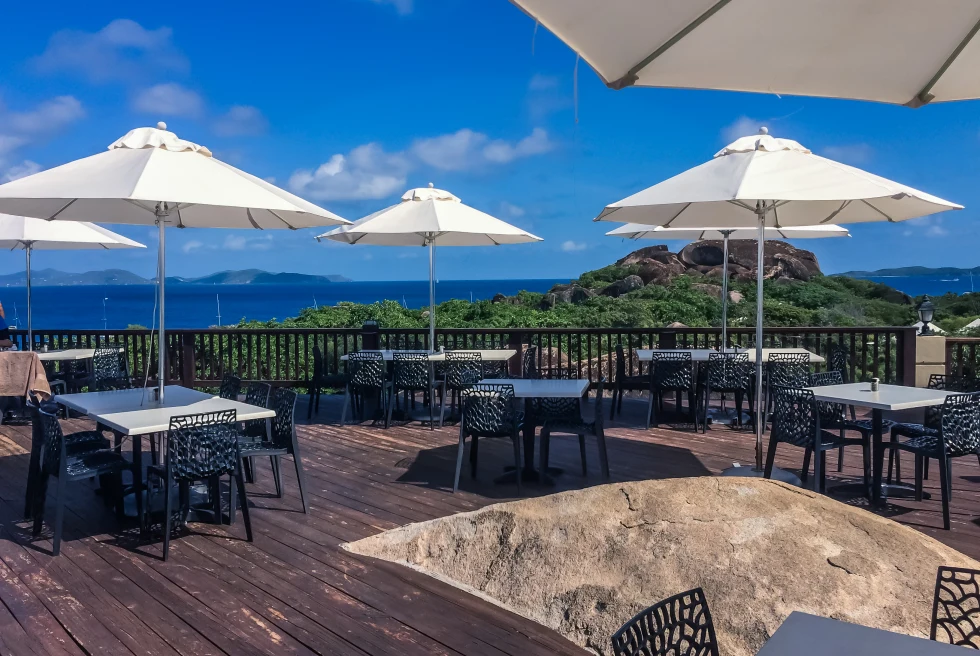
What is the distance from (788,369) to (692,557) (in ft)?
11.8

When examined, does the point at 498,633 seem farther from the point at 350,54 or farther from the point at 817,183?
the point at 350,54

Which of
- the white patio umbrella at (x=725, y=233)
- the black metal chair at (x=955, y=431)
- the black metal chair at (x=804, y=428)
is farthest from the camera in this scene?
the white patio umbrella at (x=725, y=233)

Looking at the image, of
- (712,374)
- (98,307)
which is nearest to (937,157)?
(712,374)

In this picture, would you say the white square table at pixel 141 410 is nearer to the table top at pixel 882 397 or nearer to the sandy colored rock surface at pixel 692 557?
the sandy colored rock surface at pixel 692 557

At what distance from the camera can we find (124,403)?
5.07 meters

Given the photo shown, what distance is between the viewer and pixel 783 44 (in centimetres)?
Answer: 240

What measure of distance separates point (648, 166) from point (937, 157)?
23.2m

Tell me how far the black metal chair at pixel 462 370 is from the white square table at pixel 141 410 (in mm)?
2254

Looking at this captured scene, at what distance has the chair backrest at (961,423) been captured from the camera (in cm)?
473

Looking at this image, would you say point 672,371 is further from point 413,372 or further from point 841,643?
point 841,643

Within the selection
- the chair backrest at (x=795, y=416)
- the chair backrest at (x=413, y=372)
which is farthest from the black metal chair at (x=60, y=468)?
the chair backrest at (x=795, y=416)

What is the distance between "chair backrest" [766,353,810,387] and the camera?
635 centimetres

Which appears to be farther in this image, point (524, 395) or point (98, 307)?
point (98, 307)

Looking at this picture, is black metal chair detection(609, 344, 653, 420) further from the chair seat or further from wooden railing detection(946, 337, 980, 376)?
the chair seat
